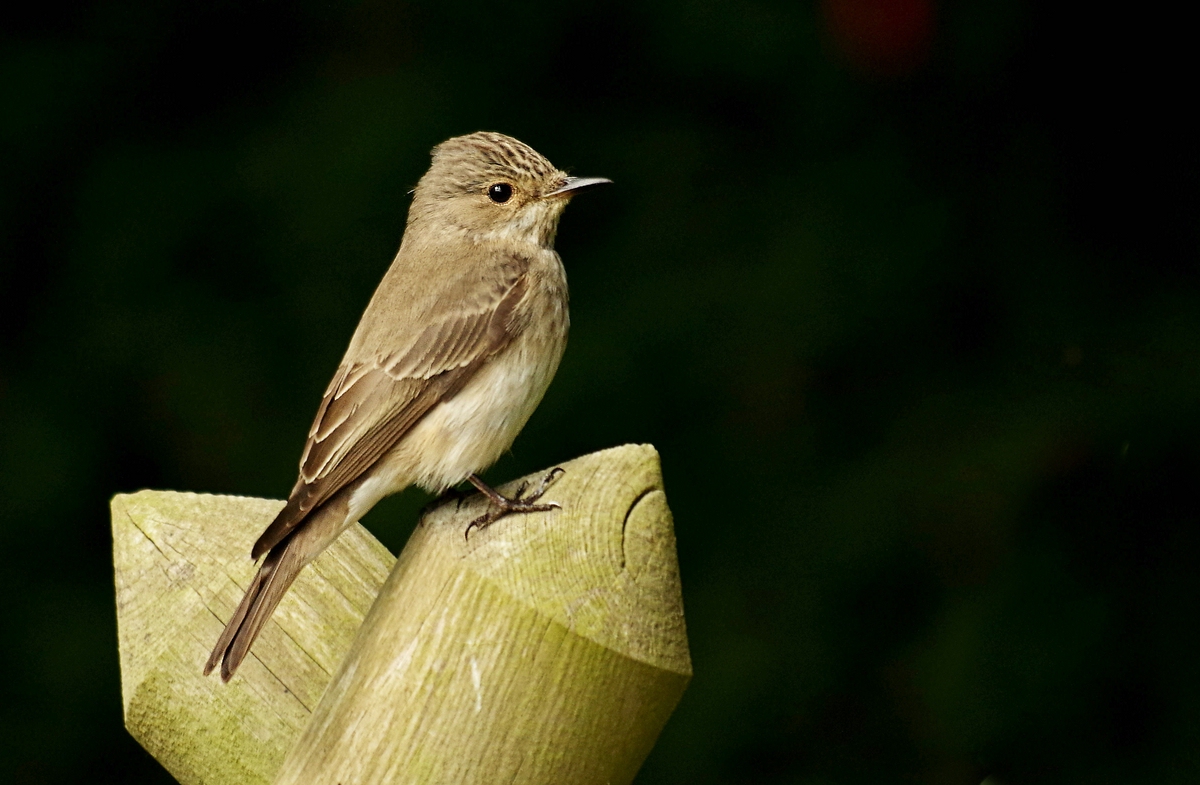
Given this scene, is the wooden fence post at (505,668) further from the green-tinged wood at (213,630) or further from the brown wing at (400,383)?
the brown wing at (400,383)

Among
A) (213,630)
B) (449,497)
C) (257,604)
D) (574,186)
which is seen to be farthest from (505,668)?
(574,186)

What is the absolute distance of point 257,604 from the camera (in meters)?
2.16

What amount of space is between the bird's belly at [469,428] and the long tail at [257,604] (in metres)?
0.96

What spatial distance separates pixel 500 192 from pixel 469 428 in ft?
2.71

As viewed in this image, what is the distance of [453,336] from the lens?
11.0 ft

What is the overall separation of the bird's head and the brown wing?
0.40 m

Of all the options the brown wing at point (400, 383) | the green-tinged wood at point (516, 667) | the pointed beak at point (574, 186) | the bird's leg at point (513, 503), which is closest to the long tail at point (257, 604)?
the green-tinged wood at point (516, 667)

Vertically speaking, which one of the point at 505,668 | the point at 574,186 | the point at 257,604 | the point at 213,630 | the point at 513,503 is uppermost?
the point at 574,186

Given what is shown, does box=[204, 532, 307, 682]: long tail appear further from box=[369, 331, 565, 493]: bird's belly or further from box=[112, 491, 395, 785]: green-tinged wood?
box=[369, 331, 565, 493]: bird's belly

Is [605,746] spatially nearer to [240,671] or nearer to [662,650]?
[662,650]

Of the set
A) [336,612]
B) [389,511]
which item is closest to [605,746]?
[336,612]

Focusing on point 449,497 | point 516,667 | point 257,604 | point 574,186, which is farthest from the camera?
point 574,186

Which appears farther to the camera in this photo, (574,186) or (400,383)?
(574,186)

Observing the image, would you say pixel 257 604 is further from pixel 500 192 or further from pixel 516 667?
pixel 500 192
